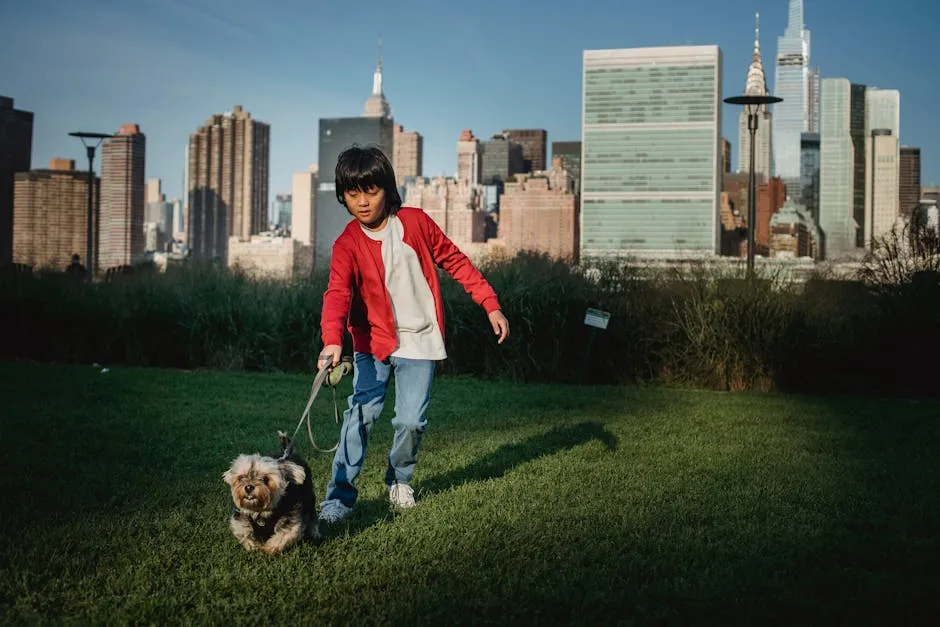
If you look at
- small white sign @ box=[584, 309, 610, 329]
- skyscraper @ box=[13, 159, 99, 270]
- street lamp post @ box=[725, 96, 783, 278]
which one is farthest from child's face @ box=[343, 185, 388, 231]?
skyscraper @ box=[13, 159, 99, 270]

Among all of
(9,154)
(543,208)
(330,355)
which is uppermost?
(543,208)

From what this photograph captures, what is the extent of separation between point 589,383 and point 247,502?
8.57 metres

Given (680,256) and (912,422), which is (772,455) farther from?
(680,256)

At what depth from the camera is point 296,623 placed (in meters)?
2.71

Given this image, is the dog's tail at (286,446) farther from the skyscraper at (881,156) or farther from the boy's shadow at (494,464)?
the skyscraper at (881,156)

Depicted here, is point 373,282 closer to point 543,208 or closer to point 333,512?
point 333,512

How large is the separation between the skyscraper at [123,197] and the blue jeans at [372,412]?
9966 centimetres

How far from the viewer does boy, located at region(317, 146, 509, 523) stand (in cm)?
390

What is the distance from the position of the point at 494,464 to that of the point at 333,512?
166cm

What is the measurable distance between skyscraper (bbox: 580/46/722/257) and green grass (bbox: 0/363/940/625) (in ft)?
361

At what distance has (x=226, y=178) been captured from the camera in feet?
597

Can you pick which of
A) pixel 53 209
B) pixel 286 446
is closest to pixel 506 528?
pixel 286 446

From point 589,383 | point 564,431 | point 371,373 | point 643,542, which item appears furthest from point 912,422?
point 371,373

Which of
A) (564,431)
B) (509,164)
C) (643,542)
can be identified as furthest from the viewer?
(509,164)
